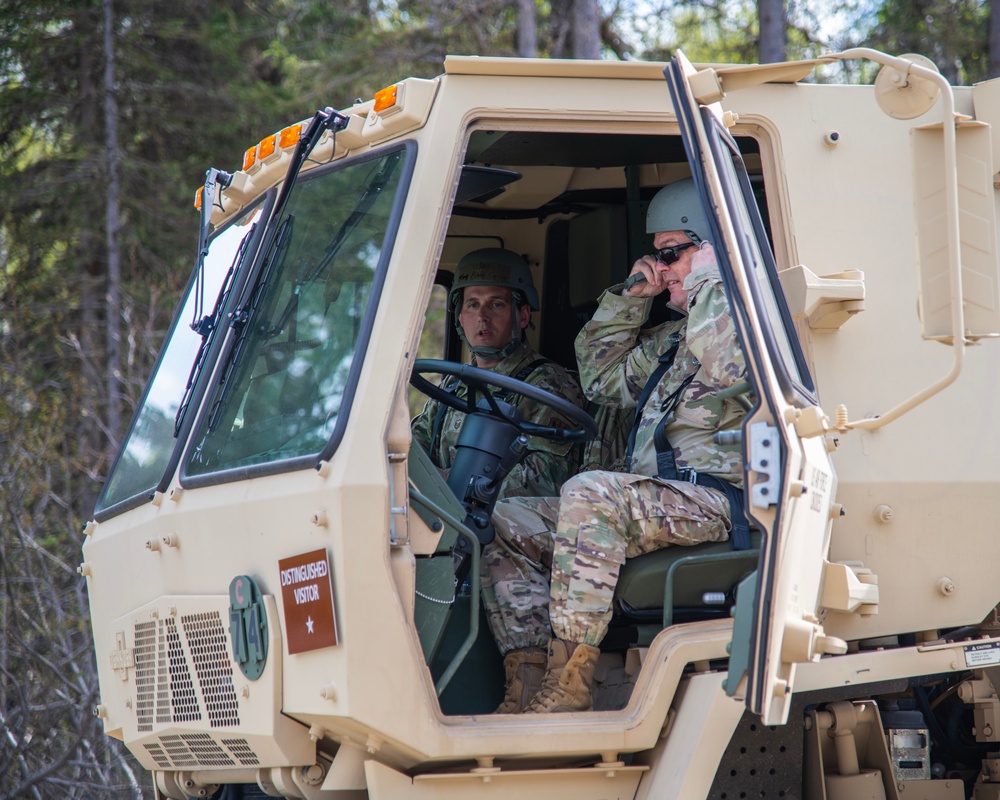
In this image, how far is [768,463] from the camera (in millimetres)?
2844

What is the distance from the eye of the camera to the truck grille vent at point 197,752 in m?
3.39

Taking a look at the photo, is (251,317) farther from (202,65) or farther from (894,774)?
(202,65)

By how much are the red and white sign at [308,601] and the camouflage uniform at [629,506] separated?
77cm

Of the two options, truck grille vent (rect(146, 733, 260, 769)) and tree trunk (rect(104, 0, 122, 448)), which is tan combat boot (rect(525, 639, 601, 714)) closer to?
truck grille vent (rect(146, 733, 260, 769))

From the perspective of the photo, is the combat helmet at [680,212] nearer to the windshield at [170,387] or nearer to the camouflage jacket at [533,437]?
the camouflage jacket at [533,437]

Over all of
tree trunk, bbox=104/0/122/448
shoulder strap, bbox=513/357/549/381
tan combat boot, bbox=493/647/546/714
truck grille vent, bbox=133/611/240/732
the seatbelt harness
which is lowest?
tan combat boot, bbox=493/647/546/714

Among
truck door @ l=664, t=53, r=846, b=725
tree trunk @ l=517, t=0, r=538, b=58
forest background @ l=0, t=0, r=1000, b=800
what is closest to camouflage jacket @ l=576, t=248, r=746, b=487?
truck door @ l=664, t=53, r=846, b=725

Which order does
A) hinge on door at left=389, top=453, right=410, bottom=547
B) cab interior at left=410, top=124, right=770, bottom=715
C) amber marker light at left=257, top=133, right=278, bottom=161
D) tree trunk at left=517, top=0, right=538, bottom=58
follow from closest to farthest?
hinge on door at left=389, top=453, right=410, bottom=547
cab interior at left=410, top=124, right=770, bottom=715
amber marker light at left=257, top=133, right=278, bottom=161
tree trunk at left=517, top=0, right=538, bottom=58

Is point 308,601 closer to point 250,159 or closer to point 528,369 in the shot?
point 250,159

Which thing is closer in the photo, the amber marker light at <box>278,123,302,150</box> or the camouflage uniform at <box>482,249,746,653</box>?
the camouflage uniform at <box>482,249,746,653</box>

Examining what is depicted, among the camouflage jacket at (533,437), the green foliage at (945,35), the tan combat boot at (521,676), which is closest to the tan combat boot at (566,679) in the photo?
the tan combat boot at (521,676)

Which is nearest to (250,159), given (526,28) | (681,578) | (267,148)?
(267,148)

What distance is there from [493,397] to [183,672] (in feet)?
4.13

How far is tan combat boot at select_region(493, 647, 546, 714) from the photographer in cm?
368
